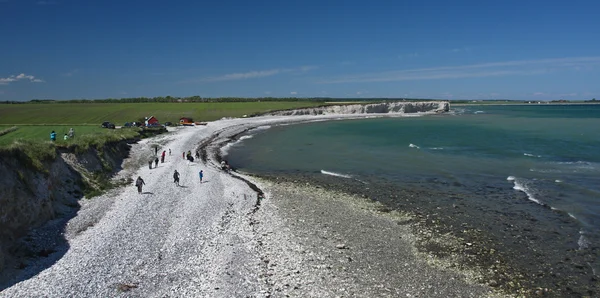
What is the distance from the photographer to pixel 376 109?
156000 millimetres

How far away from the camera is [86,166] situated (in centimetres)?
2883

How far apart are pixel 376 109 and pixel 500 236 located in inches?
5521

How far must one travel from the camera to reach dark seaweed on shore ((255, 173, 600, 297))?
14.7 m

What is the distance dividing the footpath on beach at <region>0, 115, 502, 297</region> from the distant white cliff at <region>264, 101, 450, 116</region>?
98238 millimetres

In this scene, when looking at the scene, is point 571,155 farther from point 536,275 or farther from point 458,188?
point 536,275

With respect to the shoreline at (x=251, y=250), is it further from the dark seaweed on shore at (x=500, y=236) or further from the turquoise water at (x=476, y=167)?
the turquoise water at (x=476, y=167)

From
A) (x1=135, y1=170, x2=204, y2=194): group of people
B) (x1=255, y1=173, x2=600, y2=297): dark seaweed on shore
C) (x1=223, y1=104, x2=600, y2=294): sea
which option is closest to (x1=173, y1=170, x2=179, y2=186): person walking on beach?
(x1=135, y1=170, x2=204, y2=194): group of people

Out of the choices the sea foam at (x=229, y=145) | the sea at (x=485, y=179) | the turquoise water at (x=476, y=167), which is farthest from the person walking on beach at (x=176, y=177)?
the sea foam at (x=229, y=145)

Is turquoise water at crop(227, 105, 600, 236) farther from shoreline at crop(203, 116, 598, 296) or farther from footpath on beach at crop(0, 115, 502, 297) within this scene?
footpath on beach at crop(0, 115, 502, 297)

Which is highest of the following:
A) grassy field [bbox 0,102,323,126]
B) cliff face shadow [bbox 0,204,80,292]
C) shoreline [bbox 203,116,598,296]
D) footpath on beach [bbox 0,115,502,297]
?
grassy field [bbox 0,102,323,126]

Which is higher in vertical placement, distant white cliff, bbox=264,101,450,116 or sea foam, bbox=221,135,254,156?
distant white cliff, bbox=264,101,450,116

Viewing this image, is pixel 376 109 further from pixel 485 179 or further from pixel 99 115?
pixel 485 179

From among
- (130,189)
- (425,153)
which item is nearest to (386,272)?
(130,189)

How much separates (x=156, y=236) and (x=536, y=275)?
56.3 ft
